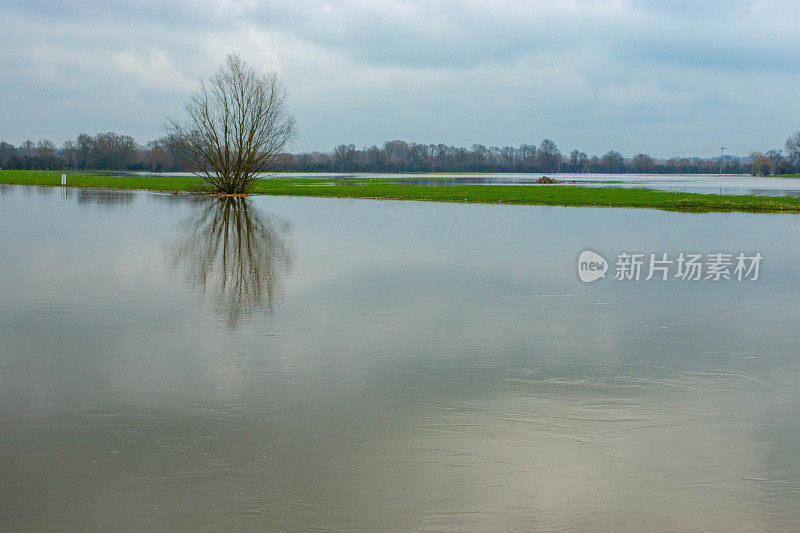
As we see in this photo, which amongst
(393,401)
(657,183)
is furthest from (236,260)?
(657,183)

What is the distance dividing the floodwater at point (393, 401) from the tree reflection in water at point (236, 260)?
0.45 feet

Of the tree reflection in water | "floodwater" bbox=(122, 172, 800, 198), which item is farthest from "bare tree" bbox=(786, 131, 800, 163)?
the tree reflection in water

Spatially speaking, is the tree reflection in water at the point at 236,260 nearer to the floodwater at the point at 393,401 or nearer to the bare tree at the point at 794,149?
the floodwater at the point at 393,401

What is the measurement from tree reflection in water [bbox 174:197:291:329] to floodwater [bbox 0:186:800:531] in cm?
14

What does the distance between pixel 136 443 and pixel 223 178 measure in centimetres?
5092

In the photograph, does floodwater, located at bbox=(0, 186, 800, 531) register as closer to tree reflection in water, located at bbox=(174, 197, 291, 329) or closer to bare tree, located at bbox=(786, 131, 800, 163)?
tree reflection in water, located at bbox=(174, 197, 291, 329)

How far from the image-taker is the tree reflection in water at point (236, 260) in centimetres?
1190

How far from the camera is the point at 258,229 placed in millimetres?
25109

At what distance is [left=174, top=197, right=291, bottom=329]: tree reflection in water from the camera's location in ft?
39.0

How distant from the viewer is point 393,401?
22.5ft

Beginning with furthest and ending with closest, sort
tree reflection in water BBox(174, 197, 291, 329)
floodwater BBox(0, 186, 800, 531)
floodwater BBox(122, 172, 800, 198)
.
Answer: floodwater BBox(122, 172, 800, 198)
tree reflection in water BBox(174, 197, 291, 329)
floodwater BBox(0, 186, 800, 531)

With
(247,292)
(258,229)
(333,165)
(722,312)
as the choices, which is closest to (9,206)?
(258,229)

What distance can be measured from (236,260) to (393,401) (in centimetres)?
1049

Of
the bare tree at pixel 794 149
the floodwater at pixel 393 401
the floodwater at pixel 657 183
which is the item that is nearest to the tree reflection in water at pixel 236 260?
the floodwater at pixel 393 401
